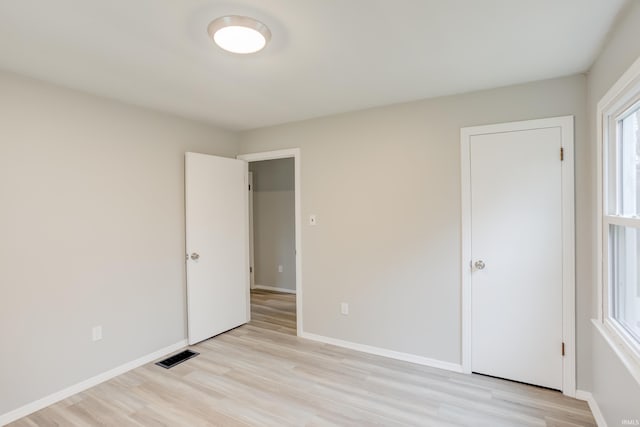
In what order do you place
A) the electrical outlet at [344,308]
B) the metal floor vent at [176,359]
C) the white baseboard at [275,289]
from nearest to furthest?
1. the metal floor vent at [176,359]
2. the electrical outlet at [344,308]
3. the white baseboard at [275,289]

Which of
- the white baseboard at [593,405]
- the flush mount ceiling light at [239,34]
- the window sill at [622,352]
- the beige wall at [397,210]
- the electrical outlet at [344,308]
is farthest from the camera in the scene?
the electrical outlet at [344,308]

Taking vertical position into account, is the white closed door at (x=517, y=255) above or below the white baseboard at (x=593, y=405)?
above

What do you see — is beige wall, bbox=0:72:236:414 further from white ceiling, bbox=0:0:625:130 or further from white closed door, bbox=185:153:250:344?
white ceiling, bbox=0:0:625:130

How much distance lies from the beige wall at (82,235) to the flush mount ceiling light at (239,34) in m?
1.59

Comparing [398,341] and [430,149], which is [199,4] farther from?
[398,341]

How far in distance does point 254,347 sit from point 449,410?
1904 millimetres

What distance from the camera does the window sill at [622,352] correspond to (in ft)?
4.83

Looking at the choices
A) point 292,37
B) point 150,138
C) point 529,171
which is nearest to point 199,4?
point 292,37

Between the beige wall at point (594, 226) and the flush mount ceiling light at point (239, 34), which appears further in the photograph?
the flush mount ceiling light at point (239, 34)

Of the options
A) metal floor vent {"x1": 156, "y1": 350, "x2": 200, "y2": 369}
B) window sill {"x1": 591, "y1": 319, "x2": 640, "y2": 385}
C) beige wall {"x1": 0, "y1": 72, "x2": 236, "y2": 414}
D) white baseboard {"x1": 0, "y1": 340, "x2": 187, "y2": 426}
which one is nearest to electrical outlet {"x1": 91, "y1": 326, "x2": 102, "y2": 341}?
beige wall {"x1": 0, "y1": 72, "x2": 236, "y2": 414}

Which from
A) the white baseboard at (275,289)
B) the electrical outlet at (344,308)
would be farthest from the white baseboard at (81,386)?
the white baseboard at (275,289)

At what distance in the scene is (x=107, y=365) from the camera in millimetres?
2725

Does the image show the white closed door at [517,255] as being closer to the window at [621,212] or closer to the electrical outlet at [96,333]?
the window at [621,212]

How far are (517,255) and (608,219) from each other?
2.30ft
